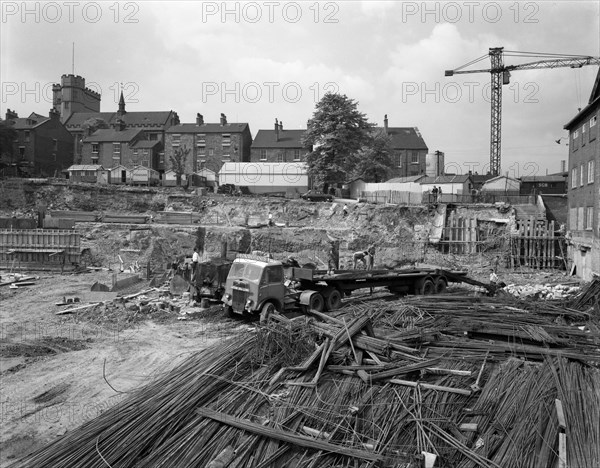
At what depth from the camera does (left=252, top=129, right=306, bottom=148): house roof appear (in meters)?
64.2

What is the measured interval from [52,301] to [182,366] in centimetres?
1276

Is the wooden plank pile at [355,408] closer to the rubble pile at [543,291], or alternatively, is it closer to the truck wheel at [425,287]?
the truck wheel at [425,287]

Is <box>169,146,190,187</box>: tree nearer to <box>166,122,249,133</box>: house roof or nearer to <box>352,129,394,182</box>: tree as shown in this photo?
<box>166,122,249,133</box>: house roof

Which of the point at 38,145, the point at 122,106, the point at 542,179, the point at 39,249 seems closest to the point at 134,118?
the point at 122,106

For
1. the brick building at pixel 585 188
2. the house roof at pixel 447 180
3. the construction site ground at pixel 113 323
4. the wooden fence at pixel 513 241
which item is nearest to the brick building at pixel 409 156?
the house roof at pixel 447 180

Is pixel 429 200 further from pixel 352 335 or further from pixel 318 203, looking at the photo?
pixel 352 335

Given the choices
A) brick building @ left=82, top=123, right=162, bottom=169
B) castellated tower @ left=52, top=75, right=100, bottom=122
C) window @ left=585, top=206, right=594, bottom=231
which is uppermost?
castellated tower @ left=52, top=75, right=100, bottom=122

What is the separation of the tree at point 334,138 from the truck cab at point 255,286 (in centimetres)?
3252

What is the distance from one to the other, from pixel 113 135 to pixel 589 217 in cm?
5728

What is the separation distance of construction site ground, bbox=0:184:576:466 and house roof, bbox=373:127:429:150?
36.2 metres

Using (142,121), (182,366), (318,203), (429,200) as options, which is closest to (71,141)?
(142,121)

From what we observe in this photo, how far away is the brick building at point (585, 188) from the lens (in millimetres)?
22234

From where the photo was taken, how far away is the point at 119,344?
12.8 meters

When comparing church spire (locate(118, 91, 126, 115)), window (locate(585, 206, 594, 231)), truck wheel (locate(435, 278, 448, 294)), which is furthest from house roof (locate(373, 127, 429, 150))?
truck wheel (locate(435, 278, 448, 294))
